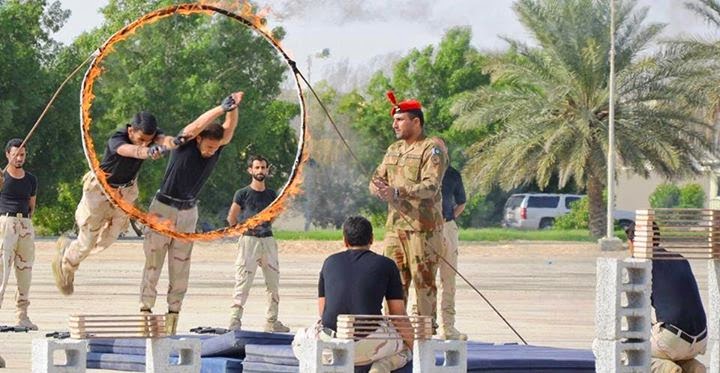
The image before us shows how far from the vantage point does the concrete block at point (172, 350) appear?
11.6 metres

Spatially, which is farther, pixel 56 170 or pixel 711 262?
pixel 56 170

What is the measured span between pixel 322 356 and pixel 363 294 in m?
1.15

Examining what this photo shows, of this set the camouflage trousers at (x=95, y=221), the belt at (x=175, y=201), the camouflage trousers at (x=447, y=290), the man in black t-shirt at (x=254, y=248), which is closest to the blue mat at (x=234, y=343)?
the belt at (x=175, y=201)

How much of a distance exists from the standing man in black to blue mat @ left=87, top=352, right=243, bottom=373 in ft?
10.8

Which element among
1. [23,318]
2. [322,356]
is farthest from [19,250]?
[322,356]

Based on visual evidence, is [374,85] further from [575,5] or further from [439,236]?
[439,236]

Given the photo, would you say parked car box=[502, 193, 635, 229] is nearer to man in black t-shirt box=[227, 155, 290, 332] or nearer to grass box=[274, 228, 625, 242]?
grass box=[274, 228, 625, 242]

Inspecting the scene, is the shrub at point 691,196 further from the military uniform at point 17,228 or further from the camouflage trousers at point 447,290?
the camouflage trousers at point 447,290

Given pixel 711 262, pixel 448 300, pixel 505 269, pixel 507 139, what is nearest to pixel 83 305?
pixel 448 300

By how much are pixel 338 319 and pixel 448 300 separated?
6285 mm

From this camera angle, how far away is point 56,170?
55688 mm

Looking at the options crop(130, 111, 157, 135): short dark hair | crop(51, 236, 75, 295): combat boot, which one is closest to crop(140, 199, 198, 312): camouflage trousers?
crop(51, 236, 75, 295): combat boot

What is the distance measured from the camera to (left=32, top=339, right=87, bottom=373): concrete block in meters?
11.3

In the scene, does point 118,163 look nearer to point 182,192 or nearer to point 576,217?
point 182,192
